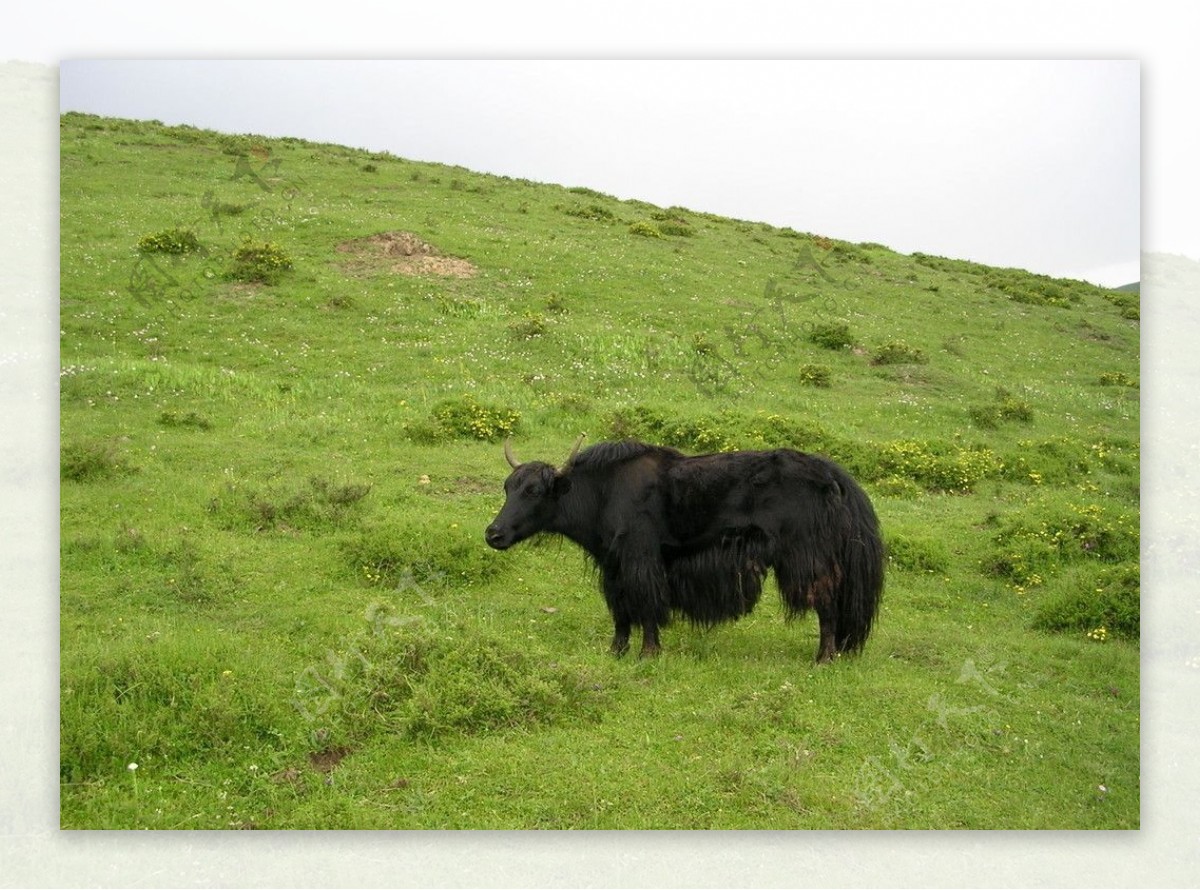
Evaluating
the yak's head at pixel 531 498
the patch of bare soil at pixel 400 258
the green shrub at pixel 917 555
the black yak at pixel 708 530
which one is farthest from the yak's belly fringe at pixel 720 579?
the patch of bare soil at pixel 400 258

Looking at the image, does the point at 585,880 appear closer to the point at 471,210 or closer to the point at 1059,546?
the point at 1059,546

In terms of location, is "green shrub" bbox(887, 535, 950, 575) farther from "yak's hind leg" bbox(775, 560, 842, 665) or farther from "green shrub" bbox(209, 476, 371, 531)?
"green shrub" bbox(209, 476, 371, 531)

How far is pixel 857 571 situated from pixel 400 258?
11.9 meters

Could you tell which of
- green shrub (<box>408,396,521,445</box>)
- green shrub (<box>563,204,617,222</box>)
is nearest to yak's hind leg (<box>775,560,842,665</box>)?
green shrub (<box>408,396,521,445</box>)

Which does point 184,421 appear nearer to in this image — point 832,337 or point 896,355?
point 832,337

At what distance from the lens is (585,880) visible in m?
5.36

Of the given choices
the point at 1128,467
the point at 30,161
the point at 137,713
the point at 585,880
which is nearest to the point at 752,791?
the point at 585,880

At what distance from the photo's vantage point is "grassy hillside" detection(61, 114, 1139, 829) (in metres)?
5.34

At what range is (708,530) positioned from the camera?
6.92m

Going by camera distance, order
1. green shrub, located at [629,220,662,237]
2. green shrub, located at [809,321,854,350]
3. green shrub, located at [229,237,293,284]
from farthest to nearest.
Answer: green shrub, located at [629,220,662,237] → green shrub, located at [809,321,854,350] → green shrub, located at [229,237,293,284]

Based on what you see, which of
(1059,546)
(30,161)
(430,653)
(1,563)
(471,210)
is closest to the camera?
(430,653)

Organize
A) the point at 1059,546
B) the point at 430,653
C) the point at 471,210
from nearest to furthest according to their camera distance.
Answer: the point at 430,653, the point at 1059,546, the point at 471,210

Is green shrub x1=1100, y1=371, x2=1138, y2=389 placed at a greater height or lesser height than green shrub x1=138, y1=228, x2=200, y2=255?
lesser

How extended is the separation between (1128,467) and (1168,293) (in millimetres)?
4414
